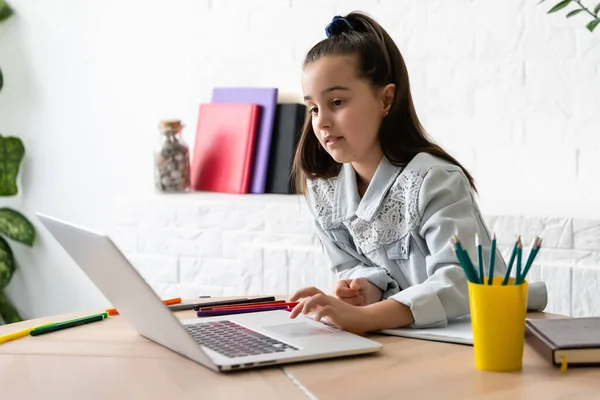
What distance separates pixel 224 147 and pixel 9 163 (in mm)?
961

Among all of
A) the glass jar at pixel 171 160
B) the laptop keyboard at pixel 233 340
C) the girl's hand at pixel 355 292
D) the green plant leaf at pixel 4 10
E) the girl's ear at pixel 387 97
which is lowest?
the laptop keyboard at pixel 233 340

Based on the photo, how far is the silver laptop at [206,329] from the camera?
3.71ft

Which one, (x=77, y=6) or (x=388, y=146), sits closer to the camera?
(x=388, y=146)

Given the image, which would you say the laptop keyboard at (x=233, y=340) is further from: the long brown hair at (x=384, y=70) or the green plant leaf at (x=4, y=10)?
the green plant leaf at (x=4, y=10)

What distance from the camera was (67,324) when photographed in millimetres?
1427

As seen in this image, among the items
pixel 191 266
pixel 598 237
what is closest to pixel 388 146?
pixel 598 237

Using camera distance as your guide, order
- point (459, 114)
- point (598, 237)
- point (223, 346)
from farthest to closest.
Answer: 1. point (459, 114)
2. point (598, 237)
3. point (223, 346)

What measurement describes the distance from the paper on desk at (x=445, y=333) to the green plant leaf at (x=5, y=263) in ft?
7.80

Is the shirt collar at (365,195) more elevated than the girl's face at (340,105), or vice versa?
the girl's face at (340,105)

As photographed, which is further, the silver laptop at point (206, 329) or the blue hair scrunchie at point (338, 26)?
the blue hair scrunchie at point (338, 26)

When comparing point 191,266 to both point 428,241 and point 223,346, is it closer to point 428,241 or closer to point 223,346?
point 428,241

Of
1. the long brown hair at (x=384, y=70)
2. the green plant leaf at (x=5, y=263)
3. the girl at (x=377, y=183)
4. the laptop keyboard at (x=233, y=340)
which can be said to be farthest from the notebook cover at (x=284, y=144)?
the laptop keyboard at (x=233, y=340)

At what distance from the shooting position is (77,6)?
326 cm

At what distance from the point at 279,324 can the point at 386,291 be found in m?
0.32
